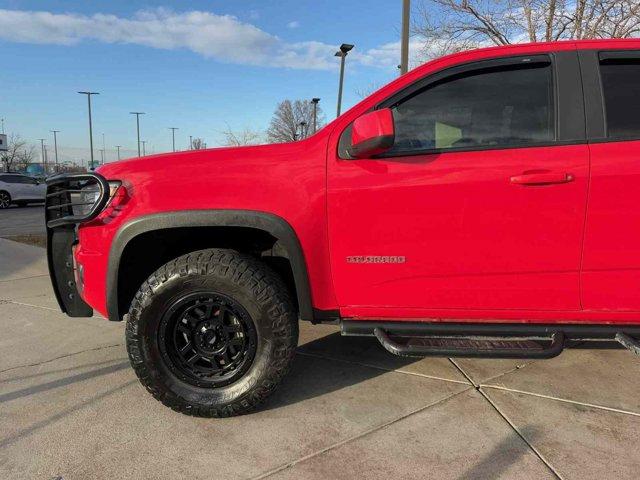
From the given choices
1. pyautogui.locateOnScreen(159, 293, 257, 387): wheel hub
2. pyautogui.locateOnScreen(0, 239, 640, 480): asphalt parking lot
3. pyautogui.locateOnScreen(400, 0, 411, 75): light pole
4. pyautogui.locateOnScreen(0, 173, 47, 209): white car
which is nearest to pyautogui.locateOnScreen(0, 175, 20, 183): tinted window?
pyautogui.locateOnScreen(0, 173, 47, 209): white car

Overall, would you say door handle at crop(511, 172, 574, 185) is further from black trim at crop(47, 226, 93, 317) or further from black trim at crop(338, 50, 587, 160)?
black trim at crop(47, 226, 93, 317)

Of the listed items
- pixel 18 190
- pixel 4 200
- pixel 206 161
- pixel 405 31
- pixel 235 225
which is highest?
pixel 405 31

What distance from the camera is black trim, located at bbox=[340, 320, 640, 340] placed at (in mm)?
2641

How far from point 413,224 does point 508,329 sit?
2.58 feet

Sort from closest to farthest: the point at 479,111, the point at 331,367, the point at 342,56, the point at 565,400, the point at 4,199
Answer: the point at 479,111 → the point at 565,400 → the point at 331,367 → the point at 342,56 → the point at 4,199

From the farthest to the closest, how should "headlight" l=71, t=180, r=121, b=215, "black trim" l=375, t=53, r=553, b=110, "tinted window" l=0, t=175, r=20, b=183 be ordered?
"tinted window" l=0, t=175, r=20, b=183 < "headlight" l=71, t=180, r=121, b=215 < "black trim" l=375, t=53, r=553, b=110

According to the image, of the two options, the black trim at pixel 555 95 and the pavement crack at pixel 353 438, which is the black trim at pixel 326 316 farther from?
the black trim at pixel 555 95

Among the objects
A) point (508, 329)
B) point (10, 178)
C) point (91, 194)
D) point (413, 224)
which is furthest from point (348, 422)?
point (10, 178)

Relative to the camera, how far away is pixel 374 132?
2479 millimetres

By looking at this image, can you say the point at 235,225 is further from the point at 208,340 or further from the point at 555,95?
the point at 555,95

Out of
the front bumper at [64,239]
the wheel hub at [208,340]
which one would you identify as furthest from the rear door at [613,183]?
the front bumper at [64,239]

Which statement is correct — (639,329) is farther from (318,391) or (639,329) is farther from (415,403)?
(318,391)

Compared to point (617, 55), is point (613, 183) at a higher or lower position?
lower

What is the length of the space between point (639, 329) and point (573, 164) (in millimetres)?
971
